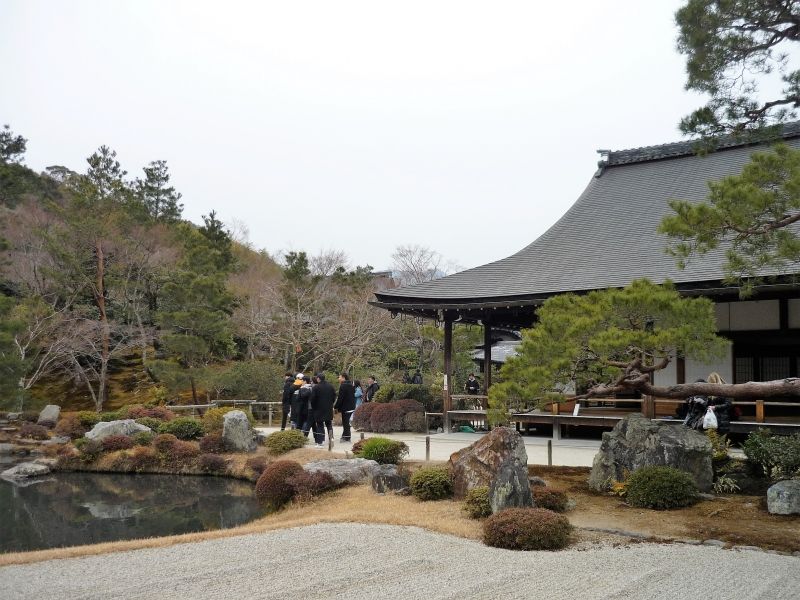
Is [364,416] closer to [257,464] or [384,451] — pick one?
[257,464]

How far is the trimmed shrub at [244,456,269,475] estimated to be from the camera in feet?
47.7

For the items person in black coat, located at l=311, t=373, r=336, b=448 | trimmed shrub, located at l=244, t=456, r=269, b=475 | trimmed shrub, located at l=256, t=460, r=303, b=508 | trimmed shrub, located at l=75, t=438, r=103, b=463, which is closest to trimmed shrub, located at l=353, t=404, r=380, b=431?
person in black coat, located at l=311, t=373, r=336, b=448

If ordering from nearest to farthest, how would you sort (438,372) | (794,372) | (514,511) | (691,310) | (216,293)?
(514,511), (691,310), (794,372), (216,293), (438,372)

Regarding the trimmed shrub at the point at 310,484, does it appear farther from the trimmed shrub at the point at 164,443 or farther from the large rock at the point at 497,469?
the trimmed shrub at the point at 164,443

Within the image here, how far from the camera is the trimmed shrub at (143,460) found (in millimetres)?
16141

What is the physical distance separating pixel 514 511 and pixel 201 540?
370 cm

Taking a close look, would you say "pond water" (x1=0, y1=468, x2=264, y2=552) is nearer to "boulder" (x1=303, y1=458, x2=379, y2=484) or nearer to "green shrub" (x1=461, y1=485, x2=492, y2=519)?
"boulder" (x1=303, y1=458, x2=379, y2=484)

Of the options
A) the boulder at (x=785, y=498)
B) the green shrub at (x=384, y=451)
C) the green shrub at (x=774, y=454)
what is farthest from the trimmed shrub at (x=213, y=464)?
the boulder at (x=785, y=498)

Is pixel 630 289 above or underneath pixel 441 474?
above

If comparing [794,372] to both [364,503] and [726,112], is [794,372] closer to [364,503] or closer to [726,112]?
[726,112]

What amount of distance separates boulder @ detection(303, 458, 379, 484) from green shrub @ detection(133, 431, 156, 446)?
6.88 meters

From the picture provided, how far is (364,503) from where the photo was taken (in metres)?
10.1

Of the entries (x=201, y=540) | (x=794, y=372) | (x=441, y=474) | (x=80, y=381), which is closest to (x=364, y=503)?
(x=441, y=474)

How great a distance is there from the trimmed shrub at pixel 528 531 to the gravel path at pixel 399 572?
221mm
